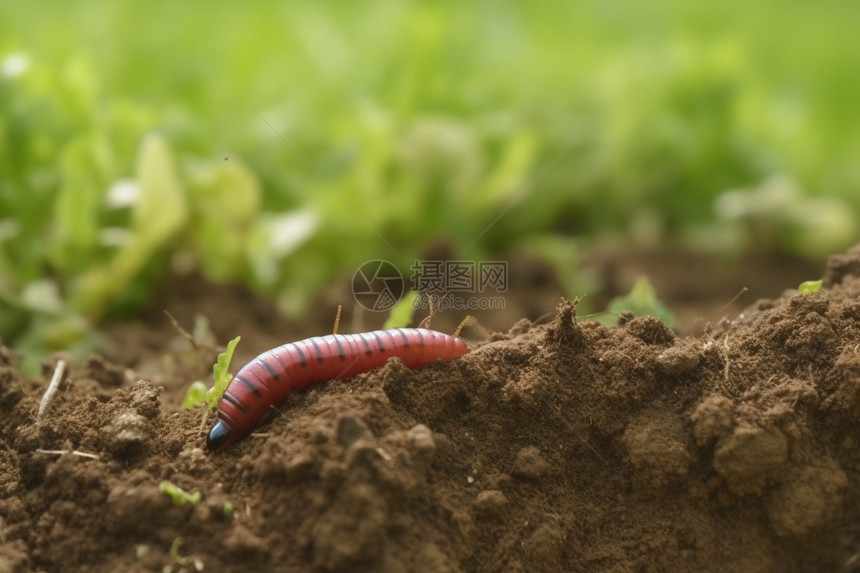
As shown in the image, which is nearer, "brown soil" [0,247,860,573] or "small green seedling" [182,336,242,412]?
"brown soil" [0,247,860,573]

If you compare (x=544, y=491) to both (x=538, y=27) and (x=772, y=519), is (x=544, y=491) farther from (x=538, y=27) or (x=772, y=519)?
(x=538, y=27)

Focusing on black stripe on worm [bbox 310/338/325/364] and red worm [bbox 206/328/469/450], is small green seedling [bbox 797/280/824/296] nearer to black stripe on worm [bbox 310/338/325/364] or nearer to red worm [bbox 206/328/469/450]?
red worm [bbox 206/328/469/450]

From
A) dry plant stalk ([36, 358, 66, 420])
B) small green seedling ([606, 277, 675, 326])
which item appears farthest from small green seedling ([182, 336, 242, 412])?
small green seedling ([606, 277, 675, 326])

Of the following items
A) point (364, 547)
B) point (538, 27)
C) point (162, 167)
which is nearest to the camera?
point (364, 547)

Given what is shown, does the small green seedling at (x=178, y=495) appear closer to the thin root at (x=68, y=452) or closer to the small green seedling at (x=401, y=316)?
the thin root at (x=68, y=452)

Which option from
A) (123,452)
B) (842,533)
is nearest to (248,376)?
(123,452)

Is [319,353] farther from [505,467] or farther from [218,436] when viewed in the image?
[505,467]

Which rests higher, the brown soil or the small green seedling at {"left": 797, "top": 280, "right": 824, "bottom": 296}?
the small green seedling at {"left": 797, "top": 280, "right": 824, "bottom": 296}
